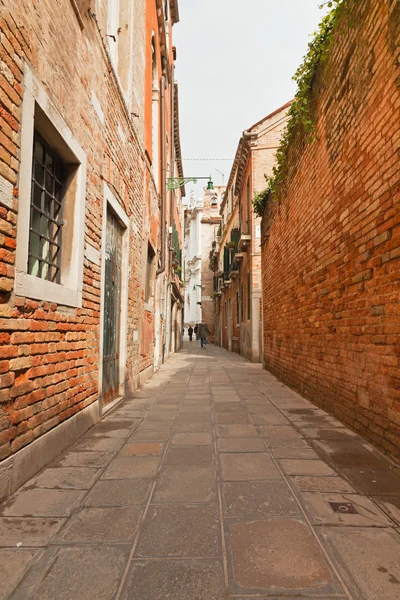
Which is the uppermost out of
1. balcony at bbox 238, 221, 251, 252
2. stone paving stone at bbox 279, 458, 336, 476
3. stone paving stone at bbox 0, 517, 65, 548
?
balcony at bbox 238, 221, 251, 252

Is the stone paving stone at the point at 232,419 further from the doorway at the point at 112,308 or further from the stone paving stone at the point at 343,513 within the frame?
the stone paving stone at the point at 343,513

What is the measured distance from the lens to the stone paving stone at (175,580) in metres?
1.49

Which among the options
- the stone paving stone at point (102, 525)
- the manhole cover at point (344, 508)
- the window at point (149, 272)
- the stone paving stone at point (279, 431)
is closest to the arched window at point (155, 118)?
the window at point (149, 272)

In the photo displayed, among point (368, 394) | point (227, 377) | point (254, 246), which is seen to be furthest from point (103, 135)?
point (254, 246)

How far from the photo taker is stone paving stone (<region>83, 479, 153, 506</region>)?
229 cm

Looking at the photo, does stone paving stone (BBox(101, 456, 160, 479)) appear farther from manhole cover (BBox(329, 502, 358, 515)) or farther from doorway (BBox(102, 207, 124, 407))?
doorway (BBox(102, 207, 124, 407))

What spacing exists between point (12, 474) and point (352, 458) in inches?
99.0

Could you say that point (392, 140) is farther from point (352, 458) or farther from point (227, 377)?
point (227, 377)

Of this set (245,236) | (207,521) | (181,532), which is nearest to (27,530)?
(181,532)

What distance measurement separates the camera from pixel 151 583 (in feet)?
5.10

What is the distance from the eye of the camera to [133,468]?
285 cm

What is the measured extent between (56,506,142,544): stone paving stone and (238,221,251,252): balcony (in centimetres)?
1223

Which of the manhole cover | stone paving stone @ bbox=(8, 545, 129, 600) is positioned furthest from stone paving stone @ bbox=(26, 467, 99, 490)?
the manhole cover

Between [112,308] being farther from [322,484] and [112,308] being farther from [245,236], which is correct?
[245,236]
